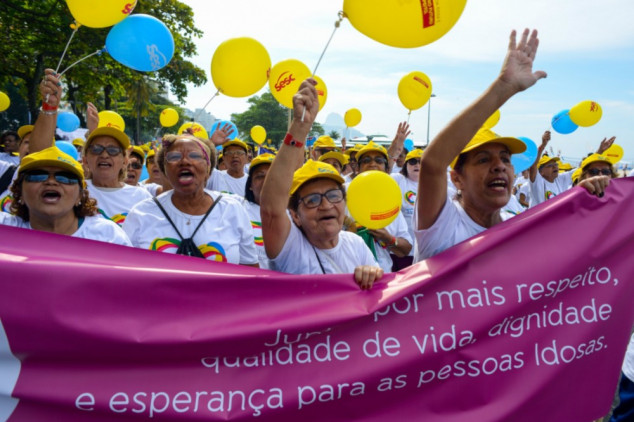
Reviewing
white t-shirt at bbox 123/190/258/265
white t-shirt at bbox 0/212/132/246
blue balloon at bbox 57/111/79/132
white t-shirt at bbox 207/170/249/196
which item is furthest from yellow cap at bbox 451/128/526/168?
blue balloon at bbox 57/111/79/132

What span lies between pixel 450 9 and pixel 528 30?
35 centimetres

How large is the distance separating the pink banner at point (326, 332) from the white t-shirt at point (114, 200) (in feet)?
5.61

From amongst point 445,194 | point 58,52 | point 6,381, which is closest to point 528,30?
point 445,194

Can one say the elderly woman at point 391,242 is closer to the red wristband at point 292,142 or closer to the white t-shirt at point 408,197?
the white t-shirt at point 408,197

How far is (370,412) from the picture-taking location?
6.79 feet

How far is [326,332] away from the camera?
2.11 metres

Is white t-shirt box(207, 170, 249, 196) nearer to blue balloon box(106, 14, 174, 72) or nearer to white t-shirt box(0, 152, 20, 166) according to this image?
blue balloon box(106, 14, 174, 72)

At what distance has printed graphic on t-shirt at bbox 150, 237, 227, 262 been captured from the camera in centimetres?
282

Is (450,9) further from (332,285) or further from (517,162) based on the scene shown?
(517,162)

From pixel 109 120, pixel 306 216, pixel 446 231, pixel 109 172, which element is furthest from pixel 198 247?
pixel 109 120

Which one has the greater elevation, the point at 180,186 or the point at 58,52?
the point at 58,52

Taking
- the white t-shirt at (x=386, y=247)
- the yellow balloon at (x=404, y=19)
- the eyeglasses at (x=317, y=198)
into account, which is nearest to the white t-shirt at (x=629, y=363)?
the eyeglasses at (x=317, y=198)

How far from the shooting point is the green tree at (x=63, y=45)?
11719 mm

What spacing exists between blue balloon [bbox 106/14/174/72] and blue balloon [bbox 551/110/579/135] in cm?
640
